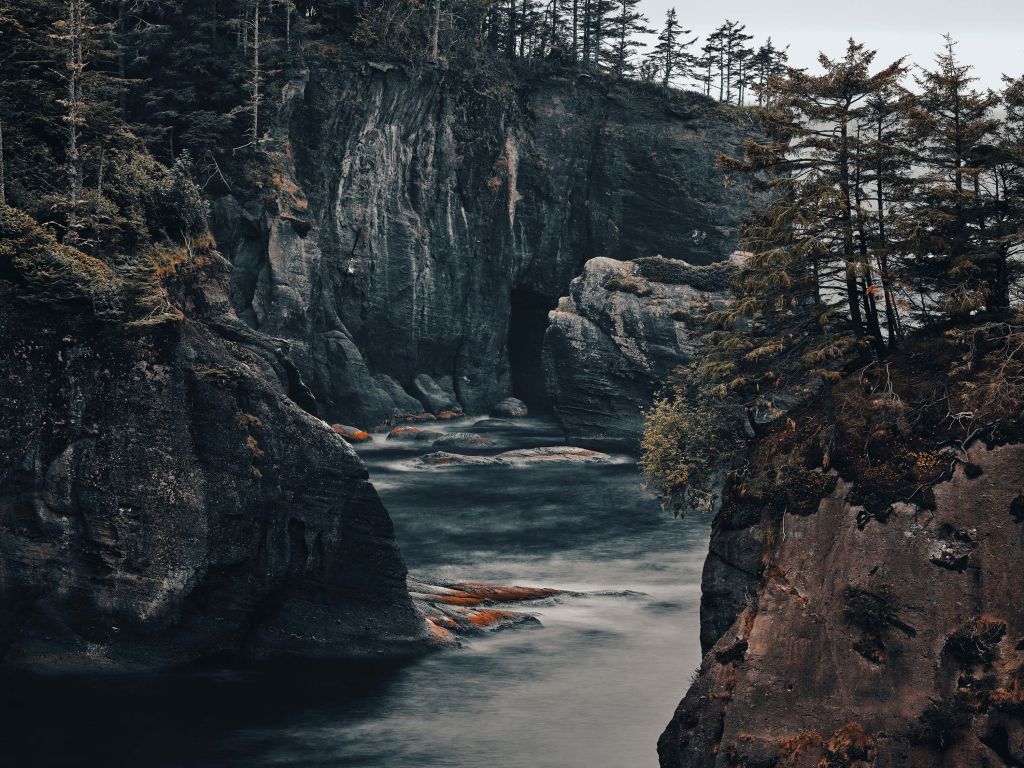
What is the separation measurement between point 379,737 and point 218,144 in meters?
49.1

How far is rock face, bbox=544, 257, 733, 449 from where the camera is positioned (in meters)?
82.4

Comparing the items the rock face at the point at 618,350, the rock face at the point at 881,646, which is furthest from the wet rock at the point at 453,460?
the rock face at the point at 881,646

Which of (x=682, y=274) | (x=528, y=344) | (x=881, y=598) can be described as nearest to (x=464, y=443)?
(x=682, y=274)

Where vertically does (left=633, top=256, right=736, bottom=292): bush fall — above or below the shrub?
above

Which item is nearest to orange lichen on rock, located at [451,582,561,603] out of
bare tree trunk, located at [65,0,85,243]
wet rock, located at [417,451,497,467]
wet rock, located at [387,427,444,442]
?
bare tree trunk, located at [65,0,85,243]

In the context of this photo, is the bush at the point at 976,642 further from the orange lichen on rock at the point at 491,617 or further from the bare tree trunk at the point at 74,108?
the bare tree trunk at the point at 74,108

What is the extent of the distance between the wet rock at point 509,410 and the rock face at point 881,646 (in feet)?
225

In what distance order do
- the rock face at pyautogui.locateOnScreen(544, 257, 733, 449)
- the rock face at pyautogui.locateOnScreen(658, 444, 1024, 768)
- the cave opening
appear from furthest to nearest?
the cave opening → the rock face at pyautogui.locateOnScreen(544, 257, 733, 449) → the rock face at pyautogui.locateOnScreen(658, 444, 1024, 768)

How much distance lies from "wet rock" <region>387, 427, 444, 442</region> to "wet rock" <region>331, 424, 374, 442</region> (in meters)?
1.83

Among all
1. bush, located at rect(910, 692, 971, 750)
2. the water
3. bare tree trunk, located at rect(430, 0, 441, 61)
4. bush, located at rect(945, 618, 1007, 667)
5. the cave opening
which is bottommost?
the water

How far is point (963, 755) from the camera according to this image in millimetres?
22766

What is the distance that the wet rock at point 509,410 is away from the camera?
3760 inches

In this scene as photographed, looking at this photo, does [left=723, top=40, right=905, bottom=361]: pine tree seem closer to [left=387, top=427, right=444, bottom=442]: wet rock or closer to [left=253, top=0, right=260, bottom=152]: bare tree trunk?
Result: [left=253, top=0, right=260, bottom=152]: bare tree trunk

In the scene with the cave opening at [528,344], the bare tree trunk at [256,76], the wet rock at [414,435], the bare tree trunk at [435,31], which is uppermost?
the bare tree trunk at [435,31]
